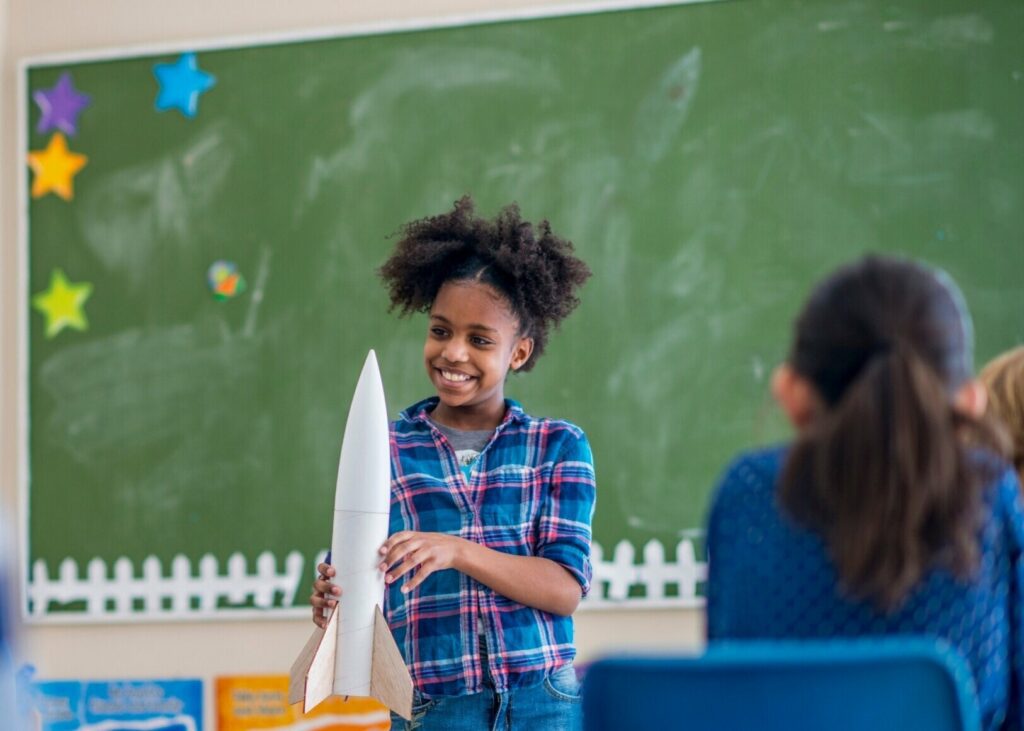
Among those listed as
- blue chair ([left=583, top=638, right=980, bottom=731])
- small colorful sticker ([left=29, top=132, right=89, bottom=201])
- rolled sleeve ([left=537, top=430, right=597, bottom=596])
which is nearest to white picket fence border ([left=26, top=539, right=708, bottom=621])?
small colorful sticker ([left=29, top=132, right=89, bottom=201])

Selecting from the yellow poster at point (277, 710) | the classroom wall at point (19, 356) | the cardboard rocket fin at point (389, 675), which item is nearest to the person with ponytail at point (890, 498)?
the cardboard rocket fin at point (389, 675)

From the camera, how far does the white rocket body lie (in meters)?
1.94

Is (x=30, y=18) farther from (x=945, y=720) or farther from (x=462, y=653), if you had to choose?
(x=945, y=720)

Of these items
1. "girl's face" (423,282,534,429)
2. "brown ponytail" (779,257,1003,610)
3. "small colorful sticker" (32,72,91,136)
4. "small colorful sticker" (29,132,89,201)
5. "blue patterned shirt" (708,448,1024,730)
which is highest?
"small colorful sticker" (32,72,91,136)

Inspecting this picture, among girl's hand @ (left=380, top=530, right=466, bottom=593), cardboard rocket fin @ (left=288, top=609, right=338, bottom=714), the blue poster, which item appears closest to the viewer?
girl's hand @ (left=380, top=530, right=466, bottom=593)

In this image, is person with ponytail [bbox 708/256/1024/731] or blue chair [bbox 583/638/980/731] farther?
person with ponytail [bbox 708/256/1024/731]

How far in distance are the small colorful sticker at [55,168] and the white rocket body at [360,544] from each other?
6.31ft

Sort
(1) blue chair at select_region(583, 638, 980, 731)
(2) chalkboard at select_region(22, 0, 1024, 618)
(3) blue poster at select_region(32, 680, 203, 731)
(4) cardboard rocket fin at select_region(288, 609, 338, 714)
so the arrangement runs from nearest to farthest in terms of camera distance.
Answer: (1) blue chair at select_region(583, 638, 980, 731) → (4) cardboard rocket fin at select_region(288, 609, 338, 714) → (2) chalkboard at select_region(22, 0, 1024, 618) → (3) blue poster at select_region(32, 680, 203, 731)

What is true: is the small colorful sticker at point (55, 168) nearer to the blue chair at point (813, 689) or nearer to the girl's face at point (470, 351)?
the girl's face at point (470, 351)

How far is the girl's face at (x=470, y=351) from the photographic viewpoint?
79.2 inches

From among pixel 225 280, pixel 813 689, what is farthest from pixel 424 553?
pixel 225 280

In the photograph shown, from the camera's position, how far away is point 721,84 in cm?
319

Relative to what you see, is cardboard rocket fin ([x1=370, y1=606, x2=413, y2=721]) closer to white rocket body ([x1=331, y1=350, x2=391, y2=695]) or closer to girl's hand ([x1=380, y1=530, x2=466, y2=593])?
white rocket body ([x1=331, y1=350, x2=391, y2=695])

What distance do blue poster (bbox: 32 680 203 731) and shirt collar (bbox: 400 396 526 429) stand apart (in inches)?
62.9
